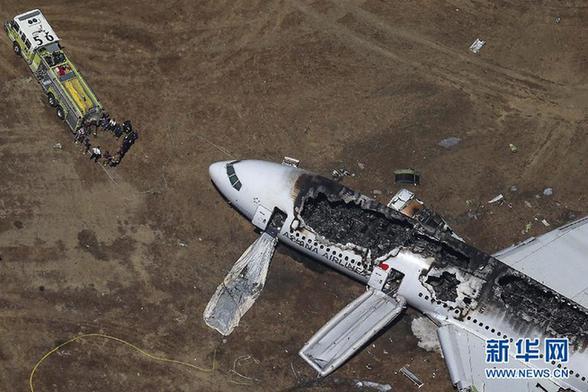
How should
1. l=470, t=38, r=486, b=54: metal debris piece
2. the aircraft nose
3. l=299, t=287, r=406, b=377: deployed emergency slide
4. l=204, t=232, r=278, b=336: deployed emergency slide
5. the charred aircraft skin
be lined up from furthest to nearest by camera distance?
l=470, t=38, r=486, b=54: metal debris piece → the aircraft nose → l=204, t=232, r=278, b=336: deployed emergency slide → the charred aircraft skin → l=299, t=287, r=406, b=377: deployed emergency slide

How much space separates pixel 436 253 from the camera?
4481 cm

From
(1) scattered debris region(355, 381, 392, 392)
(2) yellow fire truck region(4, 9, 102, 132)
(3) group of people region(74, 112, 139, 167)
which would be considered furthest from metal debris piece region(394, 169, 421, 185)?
(2) yellow fire truck region(4, 9, 102, 132)

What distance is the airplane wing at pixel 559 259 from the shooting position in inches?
1785

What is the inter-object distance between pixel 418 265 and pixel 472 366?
6.44 metres

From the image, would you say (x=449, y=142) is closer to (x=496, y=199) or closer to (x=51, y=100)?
(x=496, y=199)

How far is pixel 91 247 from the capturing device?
47219mm

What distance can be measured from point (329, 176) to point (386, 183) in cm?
372

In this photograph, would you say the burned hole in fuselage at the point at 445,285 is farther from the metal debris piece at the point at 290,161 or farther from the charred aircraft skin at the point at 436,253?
the metal debris piece at the point at 290,161

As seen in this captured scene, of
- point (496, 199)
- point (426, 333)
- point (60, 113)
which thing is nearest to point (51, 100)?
point (60, 113)

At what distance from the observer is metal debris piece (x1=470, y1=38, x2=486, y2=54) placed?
178 ft

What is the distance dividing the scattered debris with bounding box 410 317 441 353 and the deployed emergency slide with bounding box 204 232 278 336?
31.3ft

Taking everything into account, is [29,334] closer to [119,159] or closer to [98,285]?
[98,285]

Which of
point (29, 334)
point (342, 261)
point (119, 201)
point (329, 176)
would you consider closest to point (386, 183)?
point (329, 176)

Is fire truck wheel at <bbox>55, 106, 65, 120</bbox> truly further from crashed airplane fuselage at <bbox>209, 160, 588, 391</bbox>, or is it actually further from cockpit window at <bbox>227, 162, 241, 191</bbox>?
cockpit window at <bbox>227, 162, 241, 191</bbox>
